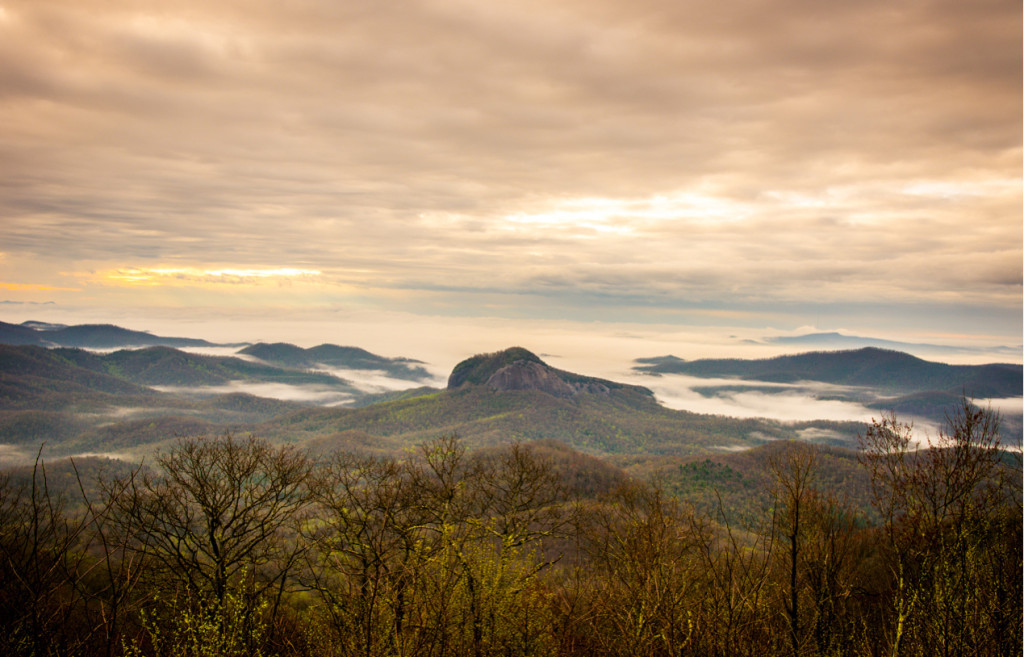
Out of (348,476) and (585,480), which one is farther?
(585,480)

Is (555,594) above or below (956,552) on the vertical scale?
below

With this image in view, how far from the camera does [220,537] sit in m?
27.8

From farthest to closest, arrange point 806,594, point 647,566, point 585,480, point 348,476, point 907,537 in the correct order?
point 585,480 < point 348,476 < point 806,594 < point 907,537 < point 647,566

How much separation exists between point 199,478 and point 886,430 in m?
32.1

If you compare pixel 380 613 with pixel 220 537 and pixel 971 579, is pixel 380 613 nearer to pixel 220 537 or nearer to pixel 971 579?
pixel 971 579

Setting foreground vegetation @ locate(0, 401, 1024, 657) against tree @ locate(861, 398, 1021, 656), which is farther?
tree @ locate(861, 398, 1021, 656)

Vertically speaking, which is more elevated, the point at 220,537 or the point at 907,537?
the point at 907,537

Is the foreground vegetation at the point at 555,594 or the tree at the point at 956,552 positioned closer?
the foreground vegetation at the point at 555,594

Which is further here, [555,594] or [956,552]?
[555,594]

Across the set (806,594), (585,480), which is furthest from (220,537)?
(585,480)

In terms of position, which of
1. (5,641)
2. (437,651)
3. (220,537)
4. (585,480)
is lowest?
(585,480)

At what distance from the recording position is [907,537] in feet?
65.3

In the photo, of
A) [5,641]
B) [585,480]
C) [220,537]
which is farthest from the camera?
[585,480]

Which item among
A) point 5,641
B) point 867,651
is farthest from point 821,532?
point 5,641
